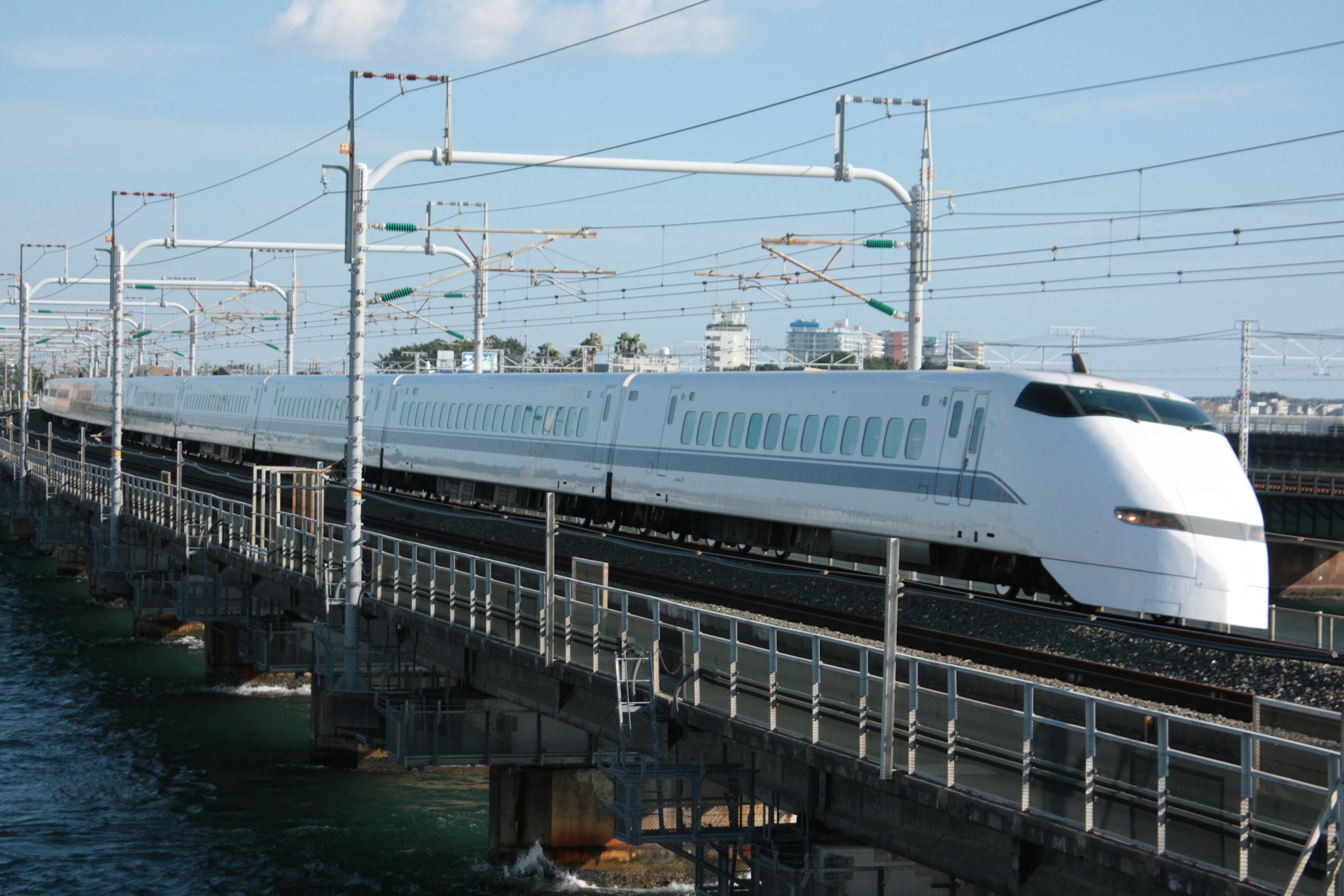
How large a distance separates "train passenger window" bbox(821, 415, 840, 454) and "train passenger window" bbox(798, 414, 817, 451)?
0.15 meters

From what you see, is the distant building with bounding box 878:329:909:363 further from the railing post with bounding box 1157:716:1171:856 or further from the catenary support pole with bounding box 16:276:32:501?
the railing post with bounding box 1157:716:1171:856

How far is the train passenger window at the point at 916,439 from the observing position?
2028 cm

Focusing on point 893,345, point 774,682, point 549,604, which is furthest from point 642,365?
point 893,345

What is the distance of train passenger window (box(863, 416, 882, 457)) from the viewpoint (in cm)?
2131

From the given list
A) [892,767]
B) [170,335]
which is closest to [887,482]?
[892,767]

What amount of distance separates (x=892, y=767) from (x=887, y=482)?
1032 centimetres

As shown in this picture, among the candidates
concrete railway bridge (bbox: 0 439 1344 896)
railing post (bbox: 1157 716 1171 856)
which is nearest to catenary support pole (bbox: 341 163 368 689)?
concrete railway bridge (bbox: 0 439 1344 896)

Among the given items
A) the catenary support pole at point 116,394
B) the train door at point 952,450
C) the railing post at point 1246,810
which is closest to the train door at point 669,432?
the train door at point 952,450

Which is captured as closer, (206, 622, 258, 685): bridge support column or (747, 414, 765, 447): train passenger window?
(747, 414, 765, 447): train passenger window

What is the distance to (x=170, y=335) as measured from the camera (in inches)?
3494

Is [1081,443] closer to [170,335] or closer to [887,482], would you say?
[887,482]

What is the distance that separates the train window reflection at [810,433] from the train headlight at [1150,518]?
698cm

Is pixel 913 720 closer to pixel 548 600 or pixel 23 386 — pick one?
pixel 548 600

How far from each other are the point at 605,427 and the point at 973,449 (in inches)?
465
